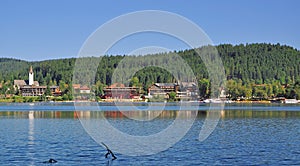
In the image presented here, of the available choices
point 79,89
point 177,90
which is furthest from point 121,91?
point 177,90

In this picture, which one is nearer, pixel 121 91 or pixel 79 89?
pixel 79 89

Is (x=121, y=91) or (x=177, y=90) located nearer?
(x=121, y=91)

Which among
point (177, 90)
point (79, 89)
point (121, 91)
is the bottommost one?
point (121, 91)

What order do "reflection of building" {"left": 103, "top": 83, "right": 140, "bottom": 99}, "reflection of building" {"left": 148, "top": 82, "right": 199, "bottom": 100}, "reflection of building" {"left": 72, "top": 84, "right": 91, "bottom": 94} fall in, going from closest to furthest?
"reflection of building" {"left": 72, "top": 84, "right": 91, "bottom": 94} → "reflection of building" {"left": 103, "top": 83, "right": 140, "bottom": 99} → "reflection of building" {"left": 148, "top": 82, "right": 199, "bottom": 100}

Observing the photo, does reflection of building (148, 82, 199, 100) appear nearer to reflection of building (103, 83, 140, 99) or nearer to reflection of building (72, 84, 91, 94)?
reflection of building (103, 83, 140, 99)

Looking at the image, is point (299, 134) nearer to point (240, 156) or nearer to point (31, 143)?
point (240, 156)

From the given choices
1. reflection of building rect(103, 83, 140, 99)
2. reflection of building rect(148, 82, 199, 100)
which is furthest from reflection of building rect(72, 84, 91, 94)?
reflection of building rect(148, 82, 199, 100)

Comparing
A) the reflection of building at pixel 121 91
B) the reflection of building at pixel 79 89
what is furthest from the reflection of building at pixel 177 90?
the reflection of building at pixel 79 89

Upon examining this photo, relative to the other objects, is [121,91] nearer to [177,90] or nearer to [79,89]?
[79,89]

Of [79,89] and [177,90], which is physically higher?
[79,89]

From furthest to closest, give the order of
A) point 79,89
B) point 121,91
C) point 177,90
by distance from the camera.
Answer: point 177,90
point 121,91
point 79,89

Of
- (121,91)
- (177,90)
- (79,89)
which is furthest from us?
(177,90)

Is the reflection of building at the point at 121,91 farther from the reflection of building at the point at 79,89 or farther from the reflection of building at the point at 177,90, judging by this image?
the reflection of building at the point at 79,89

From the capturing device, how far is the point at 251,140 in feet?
136
